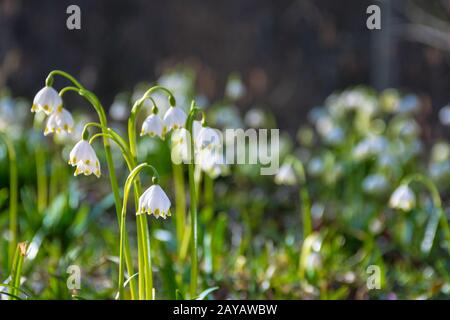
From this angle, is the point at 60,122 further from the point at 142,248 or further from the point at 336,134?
the point at 336,134

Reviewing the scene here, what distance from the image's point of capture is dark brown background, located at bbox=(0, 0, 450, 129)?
6.98 m

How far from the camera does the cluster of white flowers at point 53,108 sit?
7.79 ft

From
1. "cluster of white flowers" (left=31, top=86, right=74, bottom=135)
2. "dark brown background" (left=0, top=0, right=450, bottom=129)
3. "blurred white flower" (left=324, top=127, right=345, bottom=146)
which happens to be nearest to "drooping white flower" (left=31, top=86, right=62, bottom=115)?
"cluster of white flowers" (left=31, top=86, right=74, bottom=135)

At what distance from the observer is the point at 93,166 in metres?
2.32

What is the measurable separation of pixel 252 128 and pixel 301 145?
0.67 metres

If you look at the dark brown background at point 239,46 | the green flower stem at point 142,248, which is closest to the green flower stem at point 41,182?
the green flower stem at point 142,248

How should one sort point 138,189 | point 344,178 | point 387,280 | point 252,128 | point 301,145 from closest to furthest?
point 138,189
point 387,280
point 344,178
point 252,128
point 301,145

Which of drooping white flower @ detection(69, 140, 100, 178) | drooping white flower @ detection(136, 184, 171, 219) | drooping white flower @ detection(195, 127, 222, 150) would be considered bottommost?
drooping white flower @ detection(136, 184, 171, 219)

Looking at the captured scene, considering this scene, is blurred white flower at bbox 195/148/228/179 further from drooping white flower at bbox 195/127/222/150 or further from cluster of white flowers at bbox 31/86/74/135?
cluster of white flowers at bbox 31/86/74/135

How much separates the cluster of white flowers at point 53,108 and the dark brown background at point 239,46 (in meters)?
4.58

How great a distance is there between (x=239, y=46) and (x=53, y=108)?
4852 mm

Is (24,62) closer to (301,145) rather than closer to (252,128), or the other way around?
(252,128)

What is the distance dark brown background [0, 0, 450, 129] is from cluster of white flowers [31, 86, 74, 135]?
458 centimetres

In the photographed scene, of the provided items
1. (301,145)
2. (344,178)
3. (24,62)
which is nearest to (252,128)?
(301,145)
